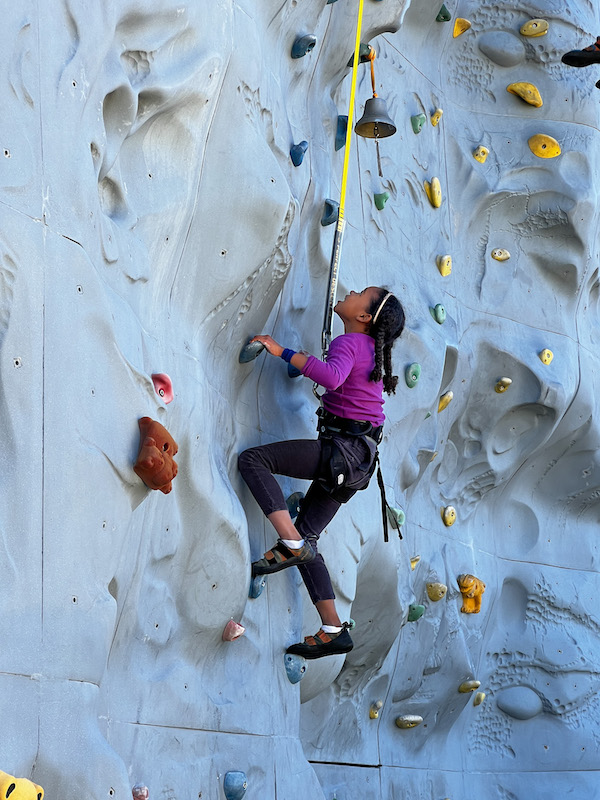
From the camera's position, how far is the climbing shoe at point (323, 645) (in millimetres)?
4348

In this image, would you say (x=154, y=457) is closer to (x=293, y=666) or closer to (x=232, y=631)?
(x=232, y=631)

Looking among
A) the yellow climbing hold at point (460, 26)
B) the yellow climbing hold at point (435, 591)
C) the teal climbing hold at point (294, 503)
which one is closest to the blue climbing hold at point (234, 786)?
the teal climbing hold at point (294, 503)

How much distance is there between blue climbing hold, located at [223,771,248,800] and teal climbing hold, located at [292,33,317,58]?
253 centimetres

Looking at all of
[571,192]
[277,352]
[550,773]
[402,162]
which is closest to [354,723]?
[550,773]

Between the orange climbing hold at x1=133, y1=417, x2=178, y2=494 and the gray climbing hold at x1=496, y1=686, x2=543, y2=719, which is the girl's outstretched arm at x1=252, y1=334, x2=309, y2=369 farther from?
the gray climbing hold at x1=496, y1=686, x2=543, y2=719

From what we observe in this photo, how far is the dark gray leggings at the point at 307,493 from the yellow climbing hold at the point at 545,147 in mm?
3288

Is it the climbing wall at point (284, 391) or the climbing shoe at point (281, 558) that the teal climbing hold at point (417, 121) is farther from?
the climbing shoe at point (281, 558)

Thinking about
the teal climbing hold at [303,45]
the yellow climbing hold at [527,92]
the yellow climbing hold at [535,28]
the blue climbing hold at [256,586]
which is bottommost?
the yellow climbing hold at [527,92]

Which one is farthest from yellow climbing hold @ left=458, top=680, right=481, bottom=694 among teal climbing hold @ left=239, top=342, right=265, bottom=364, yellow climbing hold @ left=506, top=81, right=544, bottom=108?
yellow climbing hold @ left=506, top=81, right=544, bottom=108

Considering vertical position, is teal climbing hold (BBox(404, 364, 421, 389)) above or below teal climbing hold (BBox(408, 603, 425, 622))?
above

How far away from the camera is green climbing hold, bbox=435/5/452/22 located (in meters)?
6.58

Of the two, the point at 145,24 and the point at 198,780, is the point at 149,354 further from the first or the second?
the point at 198,780

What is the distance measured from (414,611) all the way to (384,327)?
191 cm

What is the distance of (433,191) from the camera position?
20.9 feet
